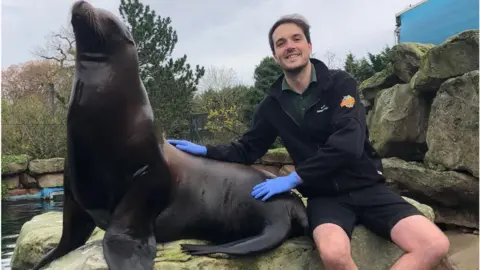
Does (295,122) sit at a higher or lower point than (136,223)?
higher

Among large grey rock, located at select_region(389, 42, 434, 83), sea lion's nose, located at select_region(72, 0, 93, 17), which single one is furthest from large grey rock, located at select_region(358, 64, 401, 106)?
sea lion's nose, located at select_region(72, 0, 93, 17)

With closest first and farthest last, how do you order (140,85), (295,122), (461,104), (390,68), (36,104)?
1. (140,85)
2. (295,122)
3. (461,104)
4. (390,68)
5. (36,104)

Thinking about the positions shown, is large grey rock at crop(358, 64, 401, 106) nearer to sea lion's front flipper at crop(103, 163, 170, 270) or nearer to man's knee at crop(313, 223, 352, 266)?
man's knee at crop(313, 223, 352, 266)

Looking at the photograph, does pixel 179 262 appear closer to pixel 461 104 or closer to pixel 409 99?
pixel 461 104

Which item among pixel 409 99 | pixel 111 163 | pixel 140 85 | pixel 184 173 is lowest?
pixel 409 99

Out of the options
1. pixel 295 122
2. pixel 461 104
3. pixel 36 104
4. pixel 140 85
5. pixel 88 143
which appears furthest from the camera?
pixel 36 104

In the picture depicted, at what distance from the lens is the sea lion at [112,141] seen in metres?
2.17

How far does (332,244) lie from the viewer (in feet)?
7.26

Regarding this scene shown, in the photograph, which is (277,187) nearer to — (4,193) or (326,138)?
(326,138)

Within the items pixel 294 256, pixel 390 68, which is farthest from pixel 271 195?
pixel 390 68

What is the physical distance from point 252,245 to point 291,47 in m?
1.08

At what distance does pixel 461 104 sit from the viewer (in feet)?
21.8

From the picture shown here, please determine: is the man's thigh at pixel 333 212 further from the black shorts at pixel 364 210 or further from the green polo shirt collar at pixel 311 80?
the green polo shirt collar at pixel 311 80

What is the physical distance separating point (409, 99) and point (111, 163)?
6911 mm
